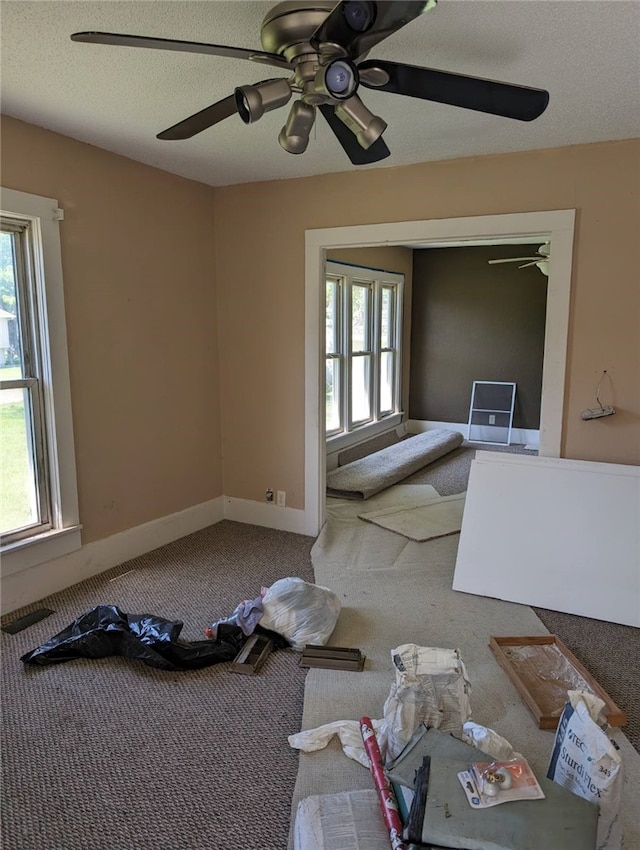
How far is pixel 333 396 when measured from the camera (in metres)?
5.73

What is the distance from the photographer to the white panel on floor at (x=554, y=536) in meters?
2.79

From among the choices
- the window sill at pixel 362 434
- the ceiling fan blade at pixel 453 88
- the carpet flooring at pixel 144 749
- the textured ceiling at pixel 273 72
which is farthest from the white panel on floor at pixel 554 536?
the window sill at pixel 362 434


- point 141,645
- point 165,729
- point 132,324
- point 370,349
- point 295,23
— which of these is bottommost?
point 165,729

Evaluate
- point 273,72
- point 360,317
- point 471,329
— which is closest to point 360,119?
point 273,72

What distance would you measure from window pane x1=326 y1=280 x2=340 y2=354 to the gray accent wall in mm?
2076

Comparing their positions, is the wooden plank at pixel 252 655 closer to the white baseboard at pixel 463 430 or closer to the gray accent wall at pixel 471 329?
the white baseboard at pixel 463 430

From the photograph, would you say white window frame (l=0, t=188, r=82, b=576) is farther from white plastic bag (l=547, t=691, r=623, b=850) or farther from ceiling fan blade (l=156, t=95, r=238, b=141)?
white plastic bag (l=547, t=691, r=623, b=850)

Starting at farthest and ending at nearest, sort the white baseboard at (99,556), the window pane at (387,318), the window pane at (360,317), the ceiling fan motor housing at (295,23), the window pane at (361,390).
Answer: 1. the window pane at (387,318)
2. the window pane at (361,390)
3. the window pane at (360,317)
4. the white baseboard at (99,556)
5. the ceiling fan motor housing at (295,23)

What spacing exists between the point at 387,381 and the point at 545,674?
5022mm

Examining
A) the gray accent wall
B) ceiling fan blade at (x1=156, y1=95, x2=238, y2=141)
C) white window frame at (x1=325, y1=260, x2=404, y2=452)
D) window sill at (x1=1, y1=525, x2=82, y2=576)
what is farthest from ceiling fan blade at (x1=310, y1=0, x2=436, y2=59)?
the gray accent wall

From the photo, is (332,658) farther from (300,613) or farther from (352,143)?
(352,143)

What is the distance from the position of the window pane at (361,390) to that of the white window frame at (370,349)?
5 centimetres

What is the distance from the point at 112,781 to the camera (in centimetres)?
178

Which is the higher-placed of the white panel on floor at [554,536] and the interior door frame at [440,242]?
the interior door frame at [440,242]
